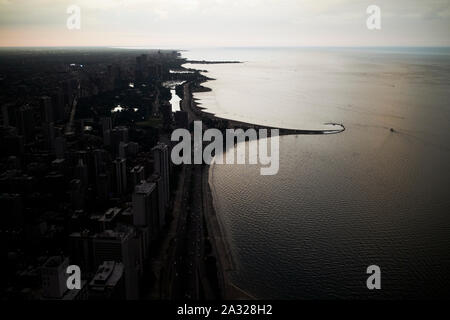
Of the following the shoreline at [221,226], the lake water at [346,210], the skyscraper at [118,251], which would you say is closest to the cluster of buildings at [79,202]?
the skyscraper at [118,251]

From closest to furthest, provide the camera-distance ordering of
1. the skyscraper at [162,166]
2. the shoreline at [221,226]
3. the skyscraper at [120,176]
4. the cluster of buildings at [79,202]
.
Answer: the cluster of buildings at [79,202]
the shoreline at [221,226]
the skyscraper at [162,166]
the skyscraper at [120,176]

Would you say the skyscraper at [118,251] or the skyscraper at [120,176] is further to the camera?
the skyscraper at [120,176]

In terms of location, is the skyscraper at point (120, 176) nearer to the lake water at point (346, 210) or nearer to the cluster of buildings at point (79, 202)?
the cluster of buildings at point (79, 202)

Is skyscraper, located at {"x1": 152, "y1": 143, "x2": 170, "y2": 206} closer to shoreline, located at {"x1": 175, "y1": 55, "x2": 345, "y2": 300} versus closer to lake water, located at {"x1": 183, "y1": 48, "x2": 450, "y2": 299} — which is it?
shoreline, located at {"x1": 175, "y1": 55, "x2": 345, "y2": 300}

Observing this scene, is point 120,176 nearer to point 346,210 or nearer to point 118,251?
point 118,251

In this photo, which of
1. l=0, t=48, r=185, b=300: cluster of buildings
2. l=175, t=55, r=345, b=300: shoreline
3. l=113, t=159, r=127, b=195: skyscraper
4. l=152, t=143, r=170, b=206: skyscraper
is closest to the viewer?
l=0, t=48, r=185, b=300: cluster of buildings

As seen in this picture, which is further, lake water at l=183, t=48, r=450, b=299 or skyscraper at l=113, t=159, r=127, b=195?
skyscraper at l=113, t=159, r=127, b=195

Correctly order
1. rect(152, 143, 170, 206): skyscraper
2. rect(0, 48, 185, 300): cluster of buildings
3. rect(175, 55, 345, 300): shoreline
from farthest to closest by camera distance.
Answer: rect(152, 143, 170, 206): skyscraper
rect(175, 55, 345, 300): shoreline
rect(0, 48, 185, 300): cluster of buildings

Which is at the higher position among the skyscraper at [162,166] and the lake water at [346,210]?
the skyscraper at [162,166]

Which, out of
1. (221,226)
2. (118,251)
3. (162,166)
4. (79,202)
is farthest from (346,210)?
(79,202)

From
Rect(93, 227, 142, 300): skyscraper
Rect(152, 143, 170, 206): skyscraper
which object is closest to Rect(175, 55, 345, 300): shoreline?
Rect(152, 143, 170, 206): skyscraper
